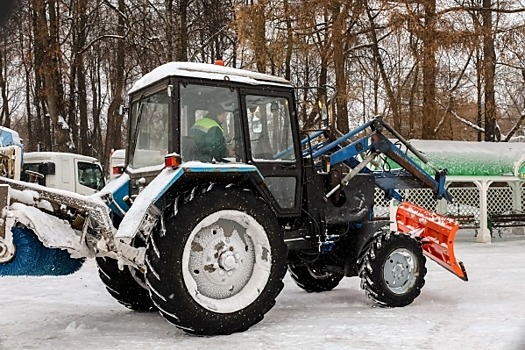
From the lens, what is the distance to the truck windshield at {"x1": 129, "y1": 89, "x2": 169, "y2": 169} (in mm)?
6086

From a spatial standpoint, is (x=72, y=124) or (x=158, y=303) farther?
(x=72, y=124)

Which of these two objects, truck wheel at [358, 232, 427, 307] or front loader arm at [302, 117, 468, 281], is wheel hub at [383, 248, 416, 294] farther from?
front loader arm at [302, 117, 468, 281]

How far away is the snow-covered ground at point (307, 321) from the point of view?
516 cm

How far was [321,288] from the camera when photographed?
7.91 metres

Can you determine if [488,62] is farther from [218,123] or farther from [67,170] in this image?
[218,123]

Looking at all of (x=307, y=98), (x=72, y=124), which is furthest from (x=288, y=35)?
(x=72, y=124)

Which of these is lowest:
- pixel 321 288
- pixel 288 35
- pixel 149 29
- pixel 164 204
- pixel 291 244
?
pixel 321 288

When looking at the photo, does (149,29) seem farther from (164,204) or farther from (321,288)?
(164,204)

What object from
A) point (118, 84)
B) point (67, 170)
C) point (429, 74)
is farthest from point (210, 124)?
point (118, 84)

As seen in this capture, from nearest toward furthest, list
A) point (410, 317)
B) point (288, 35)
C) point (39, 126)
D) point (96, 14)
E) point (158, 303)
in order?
1. point (158, 303)
2. point (410, 317)
3. point (288, 35)
4. point (96, 14)
5. point (39, 126)

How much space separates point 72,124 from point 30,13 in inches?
360

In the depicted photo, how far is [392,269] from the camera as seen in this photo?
675 centimetres

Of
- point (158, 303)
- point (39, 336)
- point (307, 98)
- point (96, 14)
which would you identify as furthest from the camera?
point (96, 14)

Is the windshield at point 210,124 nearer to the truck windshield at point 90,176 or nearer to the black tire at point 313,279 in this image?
the black tire at point 313,279
